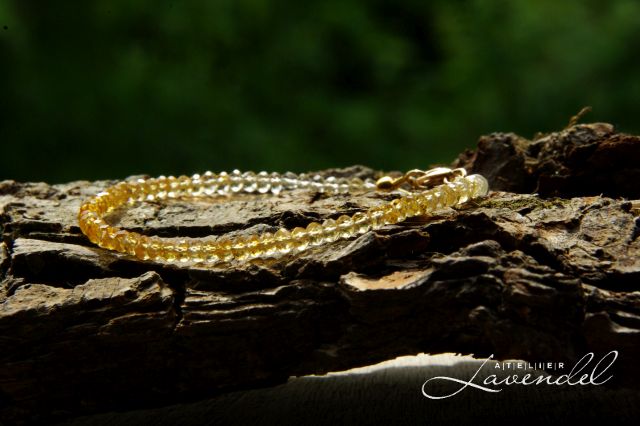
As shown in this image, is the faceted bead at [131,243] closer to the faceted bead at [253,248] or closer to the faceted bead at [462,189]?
the faceted bead at [253,248]

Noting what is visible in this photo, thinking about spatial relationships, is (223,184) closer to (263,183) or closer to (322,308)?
(263,183)

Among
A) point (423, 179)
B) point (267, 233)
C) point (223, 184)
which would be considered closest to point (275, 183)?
point (223, 184)

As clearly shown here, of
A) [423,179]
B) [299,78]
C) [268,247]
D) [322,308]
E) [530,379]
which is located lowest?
[530,379]

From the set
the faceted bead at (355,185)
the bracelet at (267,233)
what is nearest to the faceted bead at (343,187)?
the faceted bead at (355,185)

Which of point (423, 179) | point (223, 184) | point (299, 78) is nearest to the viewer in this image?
point (423, 179)

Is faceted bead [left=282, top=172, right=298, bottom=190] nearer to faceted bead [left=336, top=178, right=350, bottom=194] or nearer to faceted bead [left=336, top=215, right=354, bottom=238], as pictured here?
faceted bead [left=336, top=178, right=350, bottom=194]

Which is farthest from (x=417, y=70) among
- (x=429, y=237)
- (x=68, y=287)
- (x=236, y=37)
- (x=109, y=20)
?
(x=68, y=287)
